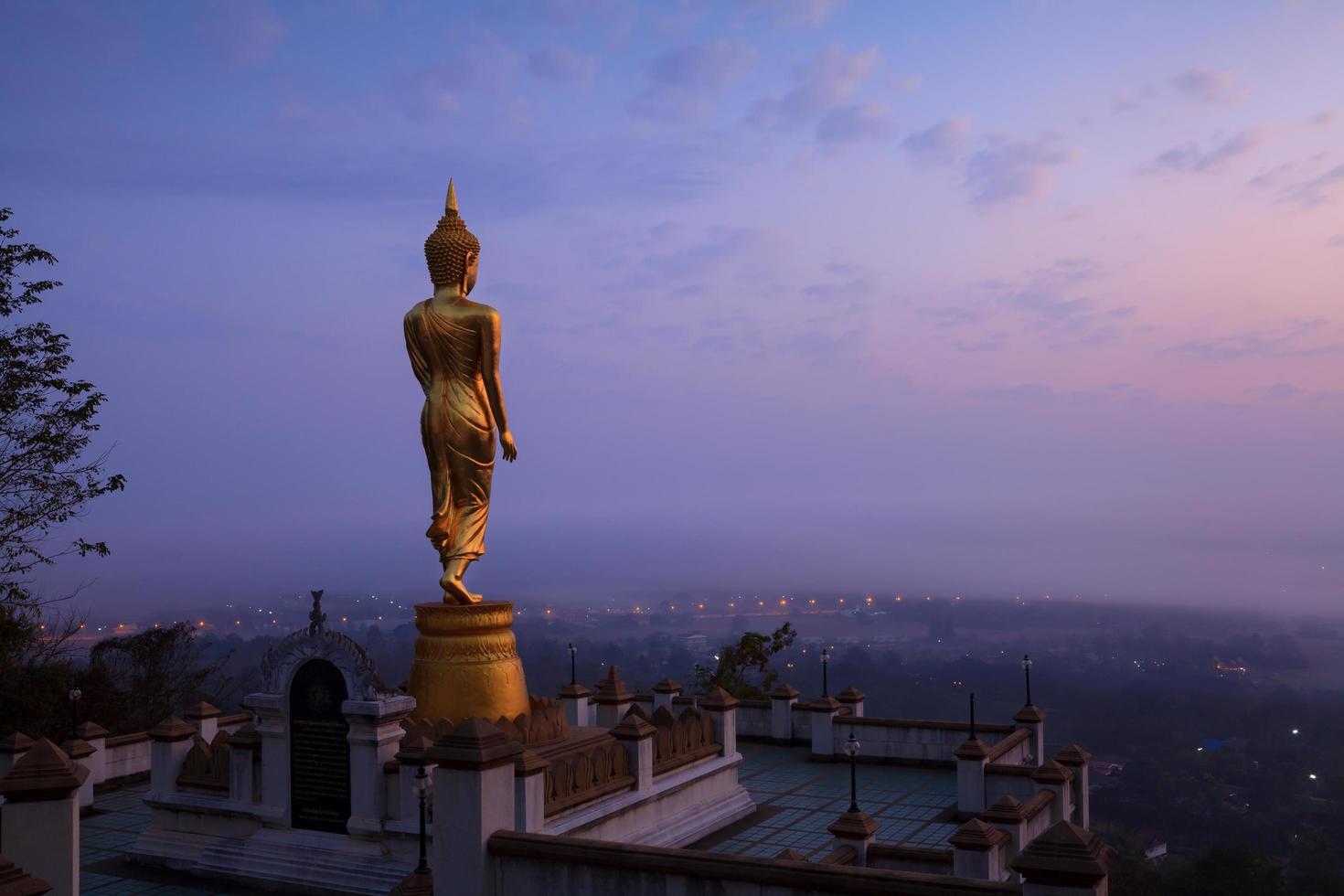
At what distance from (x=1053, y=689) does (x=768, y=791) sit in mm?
33650

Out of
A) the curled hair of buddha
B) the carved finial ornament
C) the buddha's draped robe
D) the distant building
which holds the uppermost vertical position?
the curled hair of buddha

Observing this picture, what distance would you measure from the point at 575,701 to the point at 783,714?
4803 mm

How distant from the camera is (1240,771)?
1375 inches

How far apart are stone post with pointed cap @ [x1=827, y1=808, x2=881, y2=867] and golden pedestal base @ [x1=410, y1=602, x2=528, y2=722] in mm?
5865

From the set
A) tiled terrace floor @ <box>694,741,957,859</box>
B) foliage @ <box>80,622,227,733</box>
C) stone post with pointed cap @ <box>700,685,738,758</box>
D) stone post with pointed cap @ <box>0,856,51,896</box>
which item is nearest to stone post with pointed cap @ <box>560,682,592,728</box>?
tiled terrace floor @ <box>694,741,957,859</box>

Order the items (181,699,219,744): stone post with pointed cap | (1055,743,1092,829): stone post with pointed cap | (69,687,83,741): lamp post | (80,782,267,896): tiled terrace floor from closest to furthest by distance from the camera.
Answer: (80,782,267,896): tiled terrace floor < (1055,743,1092,829): stone post with pointed cap < (181,699,219,744): stone post with pointed cap < (69,687,83,741): lamp post

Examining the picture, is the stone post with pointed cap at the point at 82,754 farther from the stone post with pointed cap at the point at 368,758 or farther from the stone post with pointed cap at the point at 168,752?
the stone post with pointed cap at the point at 368,758

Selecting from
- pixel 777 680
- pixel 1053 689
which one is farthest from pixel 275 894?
pixel 1053 689

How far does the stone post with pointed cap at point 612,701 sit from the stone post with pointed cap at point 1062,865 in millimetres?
14471

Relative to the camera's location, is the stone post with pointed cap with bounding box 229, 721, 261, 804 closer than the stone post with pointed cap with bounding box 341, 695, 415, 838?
No

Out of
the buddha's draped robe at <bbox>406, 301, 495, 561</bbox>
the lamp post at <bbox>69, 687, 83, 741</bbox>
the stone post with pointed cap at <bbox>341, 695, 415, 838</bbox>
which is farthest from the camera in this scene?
the lamp post at <bbox>69, 687, 83, 741</bbox>

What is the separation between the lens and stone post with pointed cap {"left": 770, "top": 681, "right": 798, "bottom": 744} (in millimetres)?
25375

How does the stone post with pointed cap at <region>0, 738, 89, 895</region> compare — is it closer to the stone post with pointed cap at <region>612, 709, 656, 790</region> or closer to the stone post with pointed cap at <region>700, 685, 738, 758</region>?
the stone post with pointed cap at <region>612, 709, 656, 790</region>

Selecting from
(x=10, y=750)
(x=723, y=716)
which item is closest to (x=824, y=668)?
(x=723, y=716)
